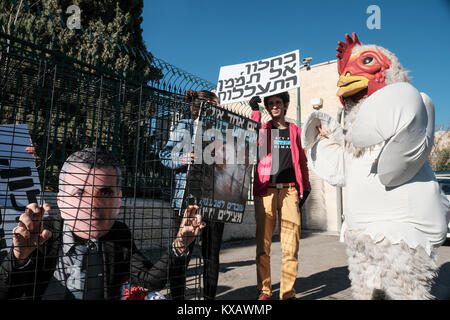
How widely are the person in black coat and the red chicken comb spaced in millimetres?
1570

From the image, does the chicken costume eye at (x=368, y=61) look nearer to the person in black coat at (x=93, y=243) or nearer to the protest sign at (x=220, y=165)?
the protest sign at (x=220, y=165)

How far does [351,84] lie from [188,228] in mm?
1467

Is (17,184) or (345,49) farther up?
(345,49)

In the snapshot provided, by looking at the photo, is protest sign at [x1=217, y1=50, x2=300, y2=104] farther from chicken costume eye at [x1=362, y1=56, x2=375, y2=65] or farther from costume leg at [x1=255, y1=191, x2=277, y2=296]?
costume leg at [x1=255, y1=191, x2=277, y2=296]

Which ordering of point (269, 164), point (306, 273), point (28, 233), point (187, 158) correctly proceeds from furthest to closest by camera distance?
point (306, 273) < point (269, 164) < point (187, 158) < point (28, 233)

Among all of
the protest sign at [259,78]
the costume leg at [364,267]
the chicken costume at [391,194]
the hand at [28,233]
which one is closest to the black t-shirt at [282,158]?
the protest sign at [259,78]

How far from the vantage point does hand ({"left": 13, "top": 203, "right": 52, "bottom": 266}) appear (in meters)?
1.21

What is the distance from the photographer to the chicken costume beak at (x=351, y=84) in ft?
6.29

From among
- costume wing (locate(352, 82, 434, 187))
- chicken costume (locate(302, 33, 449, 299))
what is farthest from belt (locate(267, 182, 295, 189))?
costume wing (locate(352, 82, 434, 187))

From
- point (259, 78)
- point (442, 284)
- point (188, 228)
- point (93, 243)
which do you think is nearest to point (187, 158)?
point (188, 228)

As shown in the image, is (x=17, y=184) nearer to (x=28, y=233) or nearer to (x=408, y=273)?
(x=28, y=233)

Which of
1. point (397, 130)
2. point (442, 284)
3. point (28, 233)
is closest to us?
point (28, 233)

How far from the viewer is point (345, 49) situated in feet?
7.22
